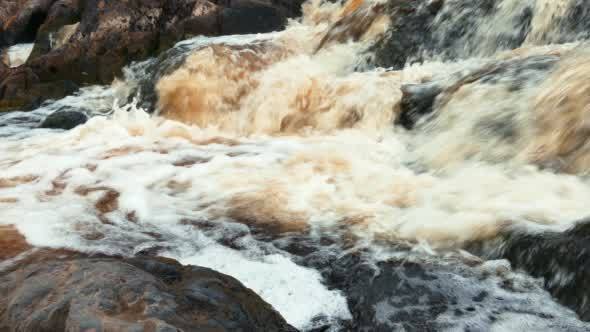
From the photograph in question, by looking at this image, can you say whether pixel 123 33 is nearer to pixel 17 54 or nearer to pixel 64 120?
pixel 64 120

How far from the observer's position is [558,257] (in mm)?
3576

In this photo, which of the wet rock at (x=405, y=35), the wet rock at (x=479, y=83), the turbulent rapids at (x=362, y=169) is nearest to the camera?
the turbulent rapids at (x=362, y=169)

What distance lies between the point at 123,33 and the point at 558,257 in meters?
12.7

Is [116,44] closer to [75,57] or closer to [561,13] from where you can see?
[75,57]

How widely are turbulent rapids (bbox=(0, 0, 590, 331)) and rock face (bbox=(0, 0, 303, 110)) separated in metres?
2.50

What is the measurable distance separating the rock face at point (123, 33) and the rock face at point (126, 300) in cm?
1057

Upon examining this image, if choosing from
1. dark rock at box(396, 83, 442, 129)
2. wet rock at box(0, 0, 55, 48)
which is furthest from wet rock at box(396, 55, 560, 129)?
wet rock at box(0, 0, 55, 48)

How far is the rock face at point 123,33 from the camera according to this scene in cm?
1286

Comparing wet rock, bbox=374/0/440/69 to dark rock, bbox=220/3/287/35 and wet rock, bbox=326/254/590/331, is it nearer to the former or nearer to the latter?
dark rock, bbox=220/3/287/35

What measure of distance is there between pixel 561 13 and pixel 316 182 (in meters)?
4.51

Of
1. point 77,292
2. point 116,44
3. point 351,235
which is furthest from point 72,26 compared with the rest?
point 77,292

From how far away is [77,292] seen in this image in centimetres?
255

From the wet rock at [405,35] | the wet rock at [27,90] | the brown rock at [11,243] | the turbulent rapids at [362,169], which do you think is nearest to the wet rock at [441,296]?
the turbulent rapids at [362,169]

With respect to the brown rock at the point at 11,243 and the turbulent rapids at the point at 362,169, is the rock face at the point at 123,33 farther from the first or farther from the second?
the brown rock at the point at 11,243
